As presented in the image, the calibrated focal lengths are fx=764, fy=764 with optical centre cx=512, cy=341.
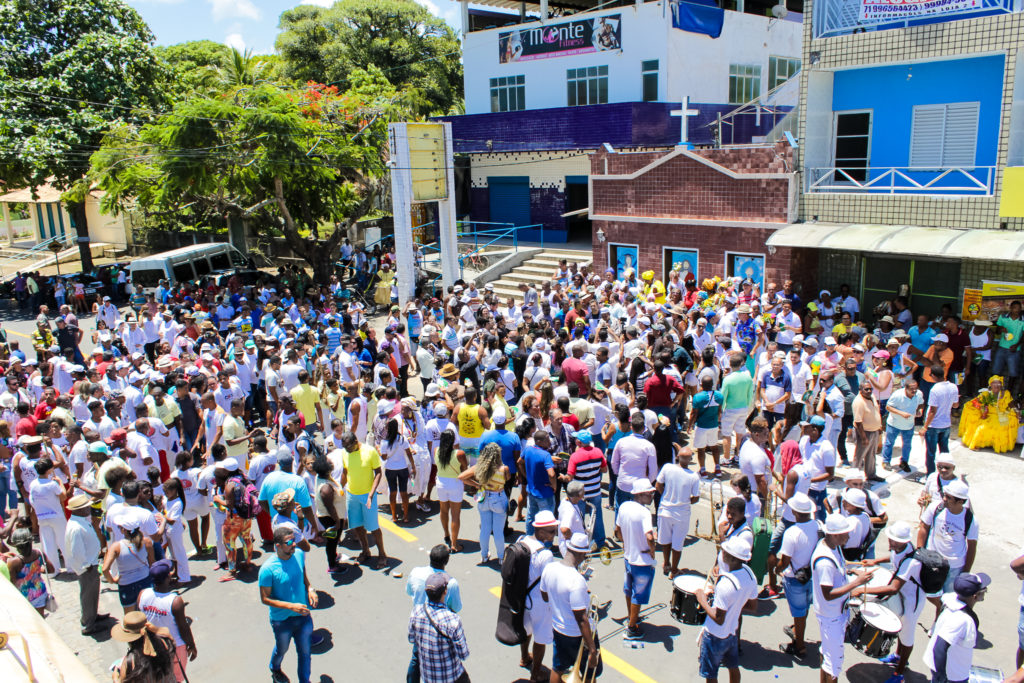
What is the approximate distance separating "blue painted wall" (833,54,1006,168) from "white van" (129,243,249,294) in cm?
1750

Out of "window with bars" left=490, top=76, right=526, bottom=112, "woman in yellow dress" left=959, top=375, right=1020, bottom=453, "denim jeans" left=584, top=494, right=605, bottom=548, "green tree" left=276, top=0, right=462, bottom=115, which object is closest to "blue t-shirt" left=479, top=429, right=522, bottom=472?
"denim jeans" left=584, top=494, right=605, bottom=548

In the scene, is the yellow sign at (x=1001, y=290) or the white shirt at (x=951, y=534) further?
the yellow sign at (x=1001, y=290)

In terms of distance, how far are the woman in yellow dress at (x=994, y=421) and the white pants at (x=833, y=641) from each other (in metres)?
6.15

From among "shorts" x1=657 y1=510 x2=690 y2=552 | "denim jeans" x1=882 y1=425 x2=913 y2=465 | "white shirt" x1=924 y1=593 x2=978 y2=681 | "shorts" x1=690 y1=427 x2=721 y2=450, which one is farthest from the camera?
"denim jeans" x1=882 y1=425 x2=913 y2=465

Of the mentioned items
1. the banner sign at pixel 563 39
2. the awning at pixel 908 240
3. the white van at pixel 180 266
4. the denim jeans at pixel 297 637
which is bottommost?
the denim jeans at pixel 297 637

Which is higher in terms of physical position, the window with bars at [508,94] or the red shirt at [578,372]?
the window with bars at [508,94]

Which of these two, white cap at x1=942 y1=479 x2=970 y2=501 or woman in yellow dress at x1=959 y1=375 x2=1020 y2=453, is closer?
white cap at x1=942 y1=479 x2=970 y2=501

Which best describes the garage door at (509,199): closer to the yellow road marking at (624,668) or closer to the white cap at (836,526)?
the yellow road marking at (624,668)

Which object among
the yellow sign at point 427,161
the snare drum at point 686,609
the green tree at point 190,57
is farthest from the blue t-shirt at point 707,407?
Result: the green tree at point 190,57

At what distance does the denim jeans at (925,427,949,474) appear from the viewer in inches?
364

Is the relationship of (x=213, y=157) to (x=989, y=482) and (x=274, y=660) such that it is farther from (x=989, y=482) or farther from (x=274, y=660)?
(x=989, y=482)

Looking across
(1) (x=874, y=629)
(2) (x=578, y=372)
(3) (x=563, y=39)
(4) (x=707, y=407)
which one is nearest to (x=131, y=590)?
(2) (x=578, y=372)

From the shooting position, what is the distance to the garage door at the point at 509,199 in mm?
28516

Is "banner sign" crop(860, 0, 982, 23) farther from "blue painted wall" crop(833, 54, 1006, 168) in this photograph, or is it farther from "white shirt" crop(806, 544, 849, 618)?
"white shirt" crop(806, 544, 849, 618)
